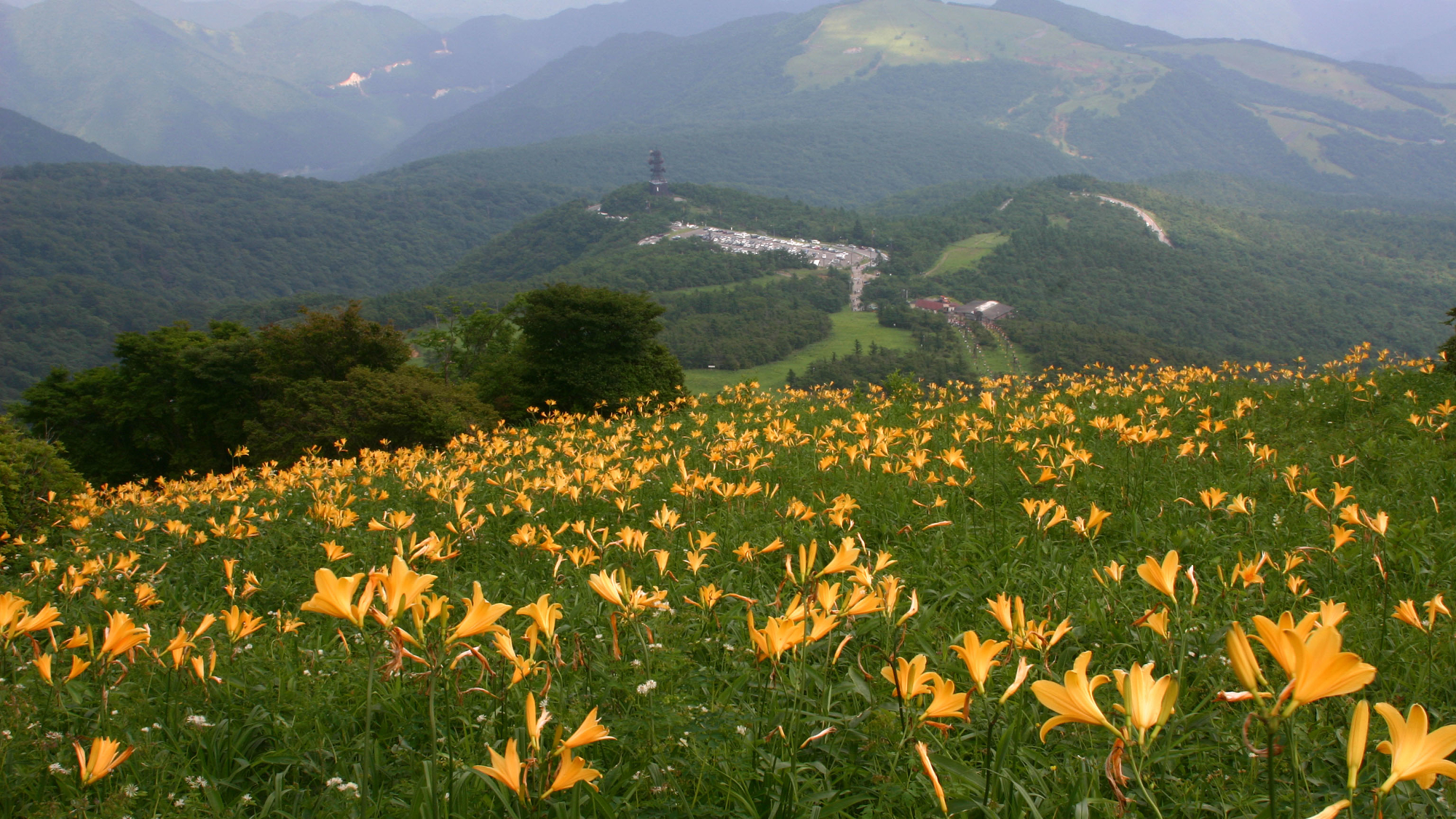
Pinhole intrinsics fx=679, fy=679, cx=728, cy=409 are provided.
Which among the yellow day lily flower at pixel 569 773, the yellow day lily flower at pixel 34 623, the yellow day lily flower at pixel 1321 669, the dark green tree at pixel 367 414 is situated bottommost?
the dark green tree at pixel 367 414

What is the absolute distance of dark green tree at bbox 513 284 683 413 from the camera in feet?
48.1

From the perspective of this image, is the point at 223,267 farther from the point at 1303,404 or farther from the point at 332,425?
the point at 1303,404

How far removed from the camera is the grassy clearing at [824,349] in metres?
58.8

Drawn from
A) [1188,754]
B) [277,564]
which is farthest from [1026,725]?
[277,564]

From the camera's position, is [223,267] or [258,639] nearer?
[258,639]

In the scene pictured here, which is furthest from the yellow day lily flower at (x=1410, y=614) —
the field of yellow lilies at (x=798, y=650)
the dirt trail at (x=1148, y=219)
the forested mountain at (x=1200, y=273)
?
the dirt trail at (x=1148, y=219)

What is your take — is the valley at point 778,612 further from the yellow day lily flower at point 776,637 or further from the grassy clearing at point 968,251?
the grassy clearing at point 968,251

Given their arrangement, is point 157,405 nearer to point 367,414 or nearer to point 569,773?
point 367,414

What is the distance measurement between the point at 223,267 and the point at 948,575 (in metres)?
205

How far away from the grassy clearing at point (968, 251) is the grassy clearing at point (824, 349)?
95.2 ft

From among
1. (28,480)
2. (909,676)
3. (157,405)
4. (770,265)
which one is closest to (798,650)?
(909,676)

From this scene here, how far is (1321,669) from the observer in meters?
0.92

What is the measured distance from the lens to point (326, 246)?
17925 centimetres

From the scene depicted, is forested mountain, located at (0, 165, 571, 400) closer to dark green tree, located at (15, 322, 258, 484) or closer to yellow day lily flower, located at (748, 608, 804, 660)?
dark green tree, located at (15, 322, 258, 484)
